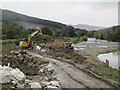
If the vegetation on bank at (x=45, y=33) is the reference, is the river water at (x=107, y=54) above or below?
below

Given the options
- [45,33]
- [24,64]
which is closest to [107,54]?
[24,64]

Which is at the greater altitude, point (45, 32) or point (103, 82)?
point (45, 32)

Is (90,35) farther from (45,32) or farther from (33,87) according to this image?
(33,87)

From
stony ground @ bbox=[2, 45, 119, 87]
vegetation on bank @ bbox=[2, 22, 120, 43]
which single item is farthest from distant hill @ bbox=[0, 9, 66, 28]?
stony ground @ bbox=[2, 45, 119, 87]

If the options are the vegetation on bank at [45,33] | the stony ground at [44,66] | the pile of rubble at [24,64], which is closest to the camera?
the stony ground at [44,66]

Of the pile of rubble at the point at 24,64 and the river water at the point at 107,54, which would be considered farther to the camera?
the river water at the point at 107,54

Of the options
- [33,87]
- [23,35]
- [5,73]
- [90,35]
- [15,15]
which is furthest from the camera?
[90,35]

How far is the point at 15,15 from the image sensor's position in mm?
47938

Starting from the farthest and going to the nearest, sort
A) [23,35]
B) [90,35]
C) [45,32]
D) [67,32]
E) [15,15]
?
[90,35] < [15,15] < [67,32] < [45,32] < [23,35]

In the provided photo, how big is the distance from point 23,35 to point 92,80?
2829cm

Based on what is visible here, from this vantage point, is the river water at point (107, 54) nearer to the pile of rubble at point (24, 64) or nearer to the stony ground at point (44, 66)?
the stony ground at point (44, 66)

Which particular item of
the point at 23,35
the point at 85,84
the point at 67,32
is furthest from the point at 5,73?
the point at 67,32

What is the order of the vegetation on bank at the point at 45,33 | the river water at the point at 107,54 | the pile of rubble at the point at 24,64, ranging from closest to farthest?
the pile of rubble at the point at 24,64, the river water at the point at 107,54, the vegetation on bank at the point at 45,33

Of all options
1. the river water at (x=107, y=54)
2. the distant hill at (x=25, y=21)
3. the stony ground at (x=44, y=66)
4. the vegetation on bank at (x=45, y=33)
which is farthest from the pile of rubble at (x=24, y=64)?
the distant hill at (x=25, y=21)
